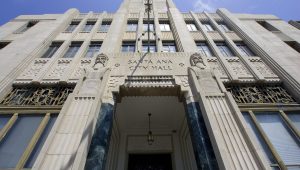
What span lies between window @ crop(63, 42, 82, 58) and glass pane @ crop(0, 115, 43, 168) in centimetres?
437

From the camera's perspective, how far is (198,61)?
8398 mm

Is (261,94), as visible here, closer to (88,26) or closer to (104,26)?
(104,26)

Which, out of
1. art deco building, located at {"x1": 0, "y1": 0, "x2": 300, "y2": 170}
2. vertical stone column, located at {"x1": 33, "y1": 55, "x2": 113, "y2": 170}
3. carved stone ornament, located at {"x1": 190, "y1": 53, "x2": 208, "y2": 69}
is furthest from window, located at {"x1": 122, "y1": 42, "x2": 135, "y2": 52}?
carved stone ornament, located at {"x1": 190, "y1": 53, "x2": 208, "y2": 69}

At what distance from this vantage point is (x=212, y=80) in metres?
7.38

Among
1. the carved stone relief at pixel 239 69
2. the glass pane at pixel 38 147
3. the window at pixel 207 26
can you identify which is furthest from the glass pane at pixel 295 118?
the glass pane at pixel 38 147

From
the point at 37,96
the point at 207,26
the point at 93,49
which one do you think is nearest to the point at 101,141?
the point at 37,96

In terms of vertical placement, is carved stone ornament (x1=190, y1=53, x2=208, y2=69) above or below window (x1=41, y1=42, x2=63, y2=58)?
below

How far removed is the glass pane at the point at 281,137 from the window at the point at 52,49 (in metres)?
11.0

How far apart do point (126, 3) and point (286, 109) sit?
551 inches

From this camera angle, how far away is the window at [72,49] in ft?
34.0

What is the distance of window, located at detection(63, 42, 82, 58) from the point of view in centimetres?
1038

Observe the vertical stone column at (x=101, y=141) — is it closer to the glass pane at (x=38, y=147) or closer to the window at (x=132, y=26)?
the glass pane at (x=38, y=147)

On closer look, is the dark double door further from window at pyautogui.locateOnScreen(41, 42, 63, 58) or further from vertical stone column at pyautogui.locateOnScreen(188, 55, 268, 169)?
window at pyautogui.locateOnScreen(41, 42, 63, 58)

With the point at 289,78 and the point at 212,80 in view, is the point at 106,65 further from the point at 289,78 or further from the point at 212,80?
the point at 289,78
